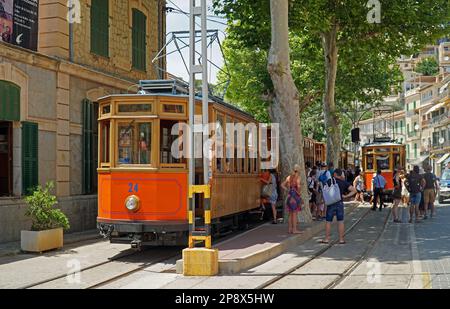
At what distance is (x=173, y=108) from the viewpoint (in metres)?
11.5

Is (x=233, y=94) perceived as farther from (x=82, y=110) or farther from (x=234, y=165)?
Answer: (x=234, y=165)

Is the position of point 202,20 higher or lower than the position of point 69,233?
higher

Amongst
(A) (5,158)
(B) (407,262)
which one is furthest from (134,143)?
(B) (407,262)

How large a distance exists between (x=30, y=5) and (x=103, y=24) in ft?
11.4

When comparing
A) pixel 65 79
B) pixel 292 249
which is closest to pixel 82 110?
pixel 65 79

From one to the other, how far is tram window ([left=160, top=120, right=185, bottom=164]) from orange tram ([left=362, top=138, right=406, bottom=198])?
1822 centimetres

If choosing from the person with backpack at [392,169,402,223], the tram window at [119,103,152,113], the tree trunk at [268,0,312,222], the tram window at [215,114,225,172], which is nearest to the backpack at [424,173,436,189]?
the person with backpack at [392,169,402,223]

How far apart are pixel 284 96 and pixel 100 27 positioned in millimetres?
6530

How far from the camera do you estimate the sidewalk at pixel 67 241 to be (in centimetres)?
1217

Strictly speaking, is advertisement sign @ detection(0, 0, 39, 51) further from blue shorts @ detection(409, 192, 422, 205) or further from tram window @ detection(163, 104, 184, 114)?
blue shorts @ detection(409, 192, 422, 205)
